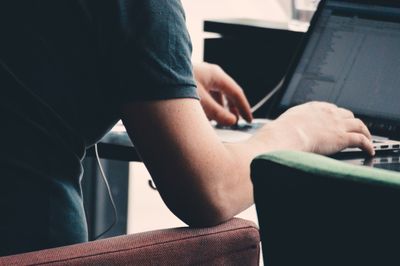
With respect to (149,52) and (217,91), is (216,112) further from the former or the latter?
(149,52)

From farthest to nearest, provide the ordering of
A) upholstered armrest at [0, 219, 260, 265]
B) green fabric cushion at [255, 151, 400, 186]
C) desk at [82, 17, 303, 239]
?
desk at [82, 17, 303, 239]
upholstered armrest at [0, 219, 260, 265]
green fabric cushion at [255, 151, 400, 186]

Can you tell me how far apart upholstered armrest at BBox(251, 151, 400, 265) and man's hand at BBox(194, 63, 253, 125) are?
2.63 feet

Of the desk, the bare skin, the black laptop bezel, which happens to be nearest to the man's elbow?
the bare skin

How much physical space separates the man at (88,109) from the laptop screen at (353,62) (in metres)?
0.55

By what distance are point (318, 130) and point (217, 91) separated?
0.43 meters

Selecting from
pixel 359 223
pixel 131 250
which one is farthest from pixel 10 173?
pixel 359 223

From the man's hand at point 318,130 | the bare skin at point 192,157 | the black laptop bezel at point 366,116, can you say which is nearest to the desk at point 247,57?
the black laptop bezel at point 366,116

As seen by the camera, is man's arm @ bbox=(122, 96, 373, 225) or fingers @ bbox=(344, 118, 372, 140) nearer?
man's arm @ bbox=(122, 96, 373, 225)

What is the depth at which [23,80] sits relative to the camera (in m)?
1.04

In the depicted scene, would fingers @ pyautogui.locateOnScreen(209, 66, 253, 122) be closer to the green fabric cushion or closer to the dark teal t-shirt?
the dark teal t-shirt

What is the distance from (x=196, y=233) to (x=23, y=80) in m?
0.31

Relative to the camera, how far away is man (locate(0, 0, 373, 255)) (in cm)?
103

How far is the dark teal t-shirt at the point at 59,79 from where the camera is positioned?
103cm

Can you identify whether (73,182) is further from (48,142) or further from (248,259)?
(248,259)
